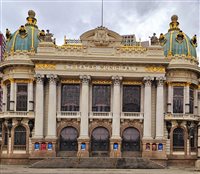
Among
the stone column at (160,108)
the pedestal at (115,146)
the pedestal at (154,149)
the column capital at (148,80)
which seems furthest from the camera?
the column capital at (148,80)

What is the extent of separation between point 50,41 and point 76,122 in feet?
41.2

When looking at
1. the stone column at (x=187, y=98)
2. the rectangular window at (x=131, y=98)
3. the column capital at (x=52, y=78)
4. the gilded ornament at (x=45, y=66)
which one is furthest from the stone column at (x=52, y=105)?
the stone column at (x=187, y=98)

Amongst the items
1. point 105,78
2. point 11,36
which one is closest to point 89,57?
point 105,78

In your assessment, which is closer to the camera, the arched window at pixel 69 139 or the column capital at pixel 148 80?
the column capital at pixel 148 80

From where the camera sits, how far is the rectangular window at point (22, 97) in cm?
6425

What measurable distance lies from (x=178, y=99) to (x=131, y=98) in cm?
704

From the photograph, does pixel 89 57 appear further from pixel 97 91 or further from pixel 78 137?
pixel 78 137

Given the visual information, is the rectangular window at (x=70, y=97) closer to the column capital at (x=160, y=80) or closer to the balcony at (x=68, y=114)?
the balcony at (x=68, y=114)

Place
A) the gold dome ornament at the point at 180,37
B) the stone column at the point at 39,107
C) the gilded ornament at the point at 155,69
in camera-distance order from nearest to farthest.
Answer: the stone column at the point at 39,107
the gilded ornament at the point at 155,69
the gold dome ornament at the point at 180,37

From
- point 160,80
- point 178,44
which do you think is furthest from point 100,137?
point 178,44

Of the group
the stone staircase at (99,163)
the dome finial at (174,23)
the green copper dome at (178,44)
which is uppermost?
the dome finial at (174,23)

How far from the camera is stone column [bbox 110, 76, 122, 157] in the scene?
6219 centimetres

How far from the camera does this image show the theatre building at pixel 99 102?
62500 mm

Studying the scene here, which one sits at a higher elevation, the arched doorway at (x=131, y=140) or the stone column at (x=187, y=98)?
the stone column at (x=187, y=98)
